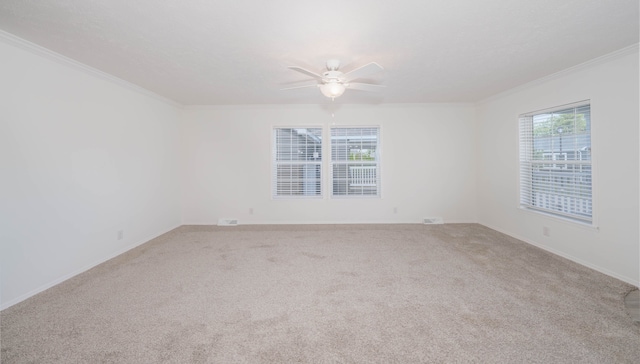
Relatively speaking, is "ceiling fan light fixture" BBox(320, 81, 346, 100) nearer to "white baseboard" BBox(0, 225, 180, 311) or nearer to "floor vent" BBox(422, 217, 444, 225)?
"floor vent" BBox(422, 217, 444, 225)

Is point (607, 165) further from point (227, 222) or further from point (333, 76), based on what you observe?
point (227, 222)

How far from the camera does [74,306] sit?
205cm

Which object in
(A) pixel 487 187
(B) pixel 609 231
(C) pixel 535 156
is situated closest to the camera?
(B) pixel 609 231

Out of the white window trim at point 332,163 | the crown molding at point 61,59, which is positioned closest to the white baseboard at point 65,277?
the crown molding at point 61,59

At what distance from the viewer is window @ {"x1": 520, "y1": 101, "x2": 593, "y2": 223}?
2.92m

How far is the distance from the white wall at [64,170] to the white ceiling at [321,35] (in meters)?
0.32

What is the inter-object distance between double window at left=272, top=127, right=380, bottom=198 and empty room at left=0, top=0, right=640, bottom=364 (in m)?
0.67

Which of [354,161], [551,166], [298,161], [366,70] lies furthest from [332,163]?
[551,166]

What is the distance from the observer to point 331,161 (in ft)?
15.9

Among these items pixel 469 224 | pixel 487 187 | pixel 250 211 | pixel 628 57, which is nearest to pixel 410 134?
pixel 487 187

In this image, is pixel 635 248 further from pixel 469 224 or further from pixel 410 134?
pixel 410 134

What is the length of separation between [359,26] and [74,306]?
3.40 metres

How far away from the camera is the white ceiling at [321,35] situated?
178 cm

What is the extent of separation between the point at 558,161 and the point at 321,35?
3.54 m
